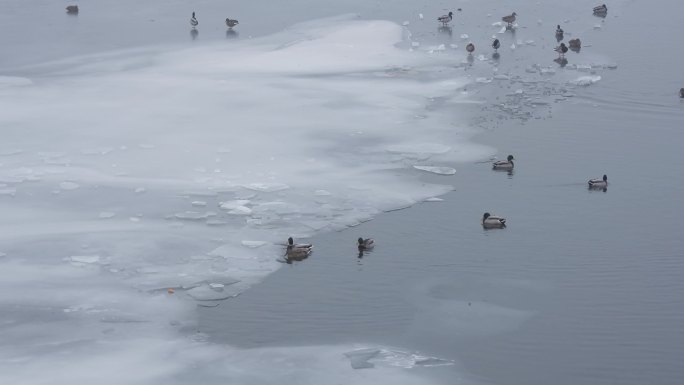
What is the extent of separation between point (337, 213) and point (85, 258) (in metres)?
4.14

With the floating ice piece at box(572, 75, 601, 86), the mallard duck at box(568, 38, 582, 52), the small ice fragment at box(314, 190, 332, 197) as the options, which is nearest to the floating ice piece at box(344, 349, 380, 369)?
the small ice fragment at box(314, 190, 332, 197)

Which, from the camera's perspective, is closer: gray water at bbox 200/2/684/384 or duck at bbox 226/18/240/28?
gray water at bbox 200/2/684/384

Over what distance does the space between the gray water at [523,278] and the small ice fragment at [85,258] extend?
7.57 feet

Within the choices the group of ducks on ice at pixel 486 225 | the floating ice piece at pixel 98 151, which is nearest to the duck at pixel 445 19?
the group of ducks on ice at pixel 486 225

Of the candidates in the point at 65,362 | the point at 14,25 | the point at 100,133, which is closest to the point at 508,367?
the point at 65,362

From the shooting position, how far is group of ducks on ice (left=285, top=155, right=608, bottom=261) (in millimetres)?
15562

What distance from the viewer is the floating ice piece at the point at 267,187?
711 inches

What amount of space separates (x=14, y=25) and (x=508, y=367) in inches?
953

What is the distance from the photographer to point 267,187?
714 inches

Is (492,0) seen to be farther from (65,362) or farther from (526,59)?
(65,362)

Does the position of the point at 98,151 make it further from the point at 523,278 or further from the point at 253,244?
the point at 523,278

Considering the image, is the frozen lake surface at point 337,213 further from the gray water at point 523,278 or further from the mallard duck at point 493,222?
the mallard duck at point 493,222

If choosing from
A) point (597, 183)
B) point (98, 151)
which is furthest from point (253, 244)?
point (597, 183)

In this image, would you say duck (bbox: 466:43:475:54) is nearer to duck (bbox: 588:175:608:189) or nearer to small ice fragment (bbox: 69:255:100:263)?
duck (bbox: 588:175:608:189)
